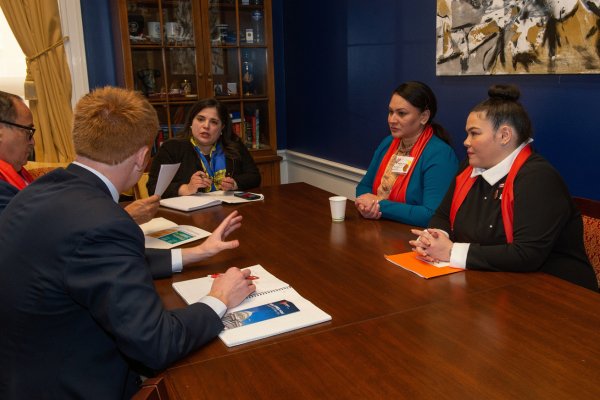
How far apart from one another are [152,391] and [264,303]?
→ 1.63 feet

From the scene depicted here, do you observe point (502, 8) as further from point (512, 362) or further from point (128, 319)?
point (128, 319)

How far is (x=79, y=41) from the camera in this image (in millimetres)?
4129

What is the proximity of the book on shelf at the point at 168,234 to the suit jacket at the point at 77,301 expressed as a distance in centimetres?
Result: 73

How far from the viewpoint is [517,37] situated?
2.32 meters

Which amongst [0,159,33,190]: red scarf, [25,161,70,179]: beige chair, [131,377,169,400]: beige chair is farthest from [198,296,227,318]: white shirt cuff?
[25,161,70,179]: beige chair

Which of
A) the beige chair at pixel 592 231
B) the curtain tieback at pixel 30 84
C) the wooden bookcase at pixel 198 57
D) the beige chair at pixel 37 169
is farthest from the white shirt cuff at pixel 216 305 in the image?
the curtain tieback at pixel 30 84

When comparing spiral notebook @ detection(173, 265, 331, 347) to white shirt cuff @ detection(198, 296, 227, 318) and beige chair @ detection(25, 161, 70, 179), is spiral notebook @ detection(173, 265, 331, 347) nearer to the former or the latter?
white shirt cuff @ detection(198, 296, 227, 318)

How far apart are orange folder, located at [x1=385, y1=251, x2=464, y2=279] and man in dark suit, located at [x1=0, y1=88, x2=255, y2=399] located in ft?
2.17

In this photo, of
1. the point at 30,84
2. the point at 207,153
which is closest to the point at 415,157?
the point at 207,153

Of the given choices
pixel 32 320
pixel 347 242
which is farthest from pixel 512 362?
pixel 32 320

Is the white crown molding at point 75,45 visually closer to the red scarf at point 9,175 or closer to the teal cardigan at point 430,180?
the red scarf at point 9,175

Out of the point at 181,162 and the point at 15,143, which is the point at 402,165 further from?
the point at 15,143

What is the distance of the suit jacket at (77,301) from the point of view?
3.26 ft

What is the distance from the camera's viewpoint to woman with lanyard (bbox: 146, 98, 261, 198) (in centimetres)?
309
